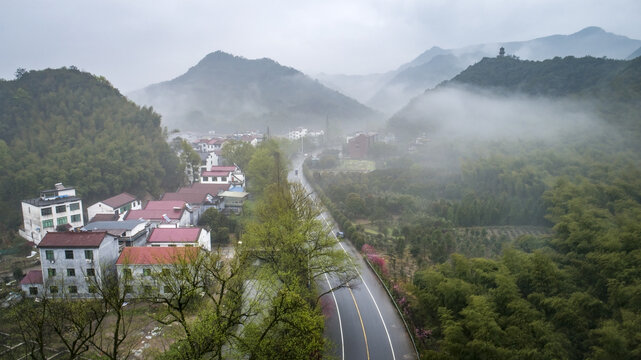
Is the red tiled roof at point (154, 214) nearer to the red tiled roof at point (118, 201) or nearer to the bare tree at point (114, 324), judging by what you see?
the red tiled roof at point (118, 201)

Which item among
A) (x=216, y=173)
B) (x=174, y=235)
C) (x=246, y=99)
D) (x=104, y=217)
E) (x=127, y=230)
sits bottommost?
(x=174, y=235)

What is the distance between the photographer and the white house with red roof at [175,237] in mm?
16812

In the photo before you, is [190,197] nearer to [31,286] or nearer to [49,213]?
[49,213]

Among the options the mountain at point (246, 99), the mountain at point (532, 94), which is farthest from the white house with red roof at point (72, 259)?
the mountain at point (246, 99)

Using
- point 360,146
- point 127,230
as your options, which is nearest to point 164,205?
point 127,230

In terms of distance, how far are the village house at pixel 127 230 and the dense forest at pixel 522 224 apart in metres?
9.79

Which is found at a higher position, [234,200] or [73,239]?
[73,239]

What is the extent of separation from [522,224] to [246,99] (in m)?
87.8

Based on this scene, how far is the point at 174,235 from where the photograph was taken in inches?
674

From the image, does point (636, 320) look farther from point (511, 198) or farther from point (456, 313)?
point (511, 198)

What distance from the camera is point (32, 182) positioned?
76.4 ft

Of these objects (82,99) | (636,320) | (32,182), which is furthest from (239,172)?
(636,320)

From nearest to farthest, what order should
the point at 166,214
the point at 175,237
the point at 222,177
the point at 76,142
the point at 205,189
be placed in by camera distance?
the point at 175,237, the point at 166,214, the point at 205,189, the point at 76,142, the point at 222,177

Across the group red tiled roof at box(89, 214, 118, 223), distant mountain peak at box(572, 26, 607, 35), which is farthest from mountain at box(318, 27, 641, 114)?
red tiled roof at box(89, 214, 118, 223)
